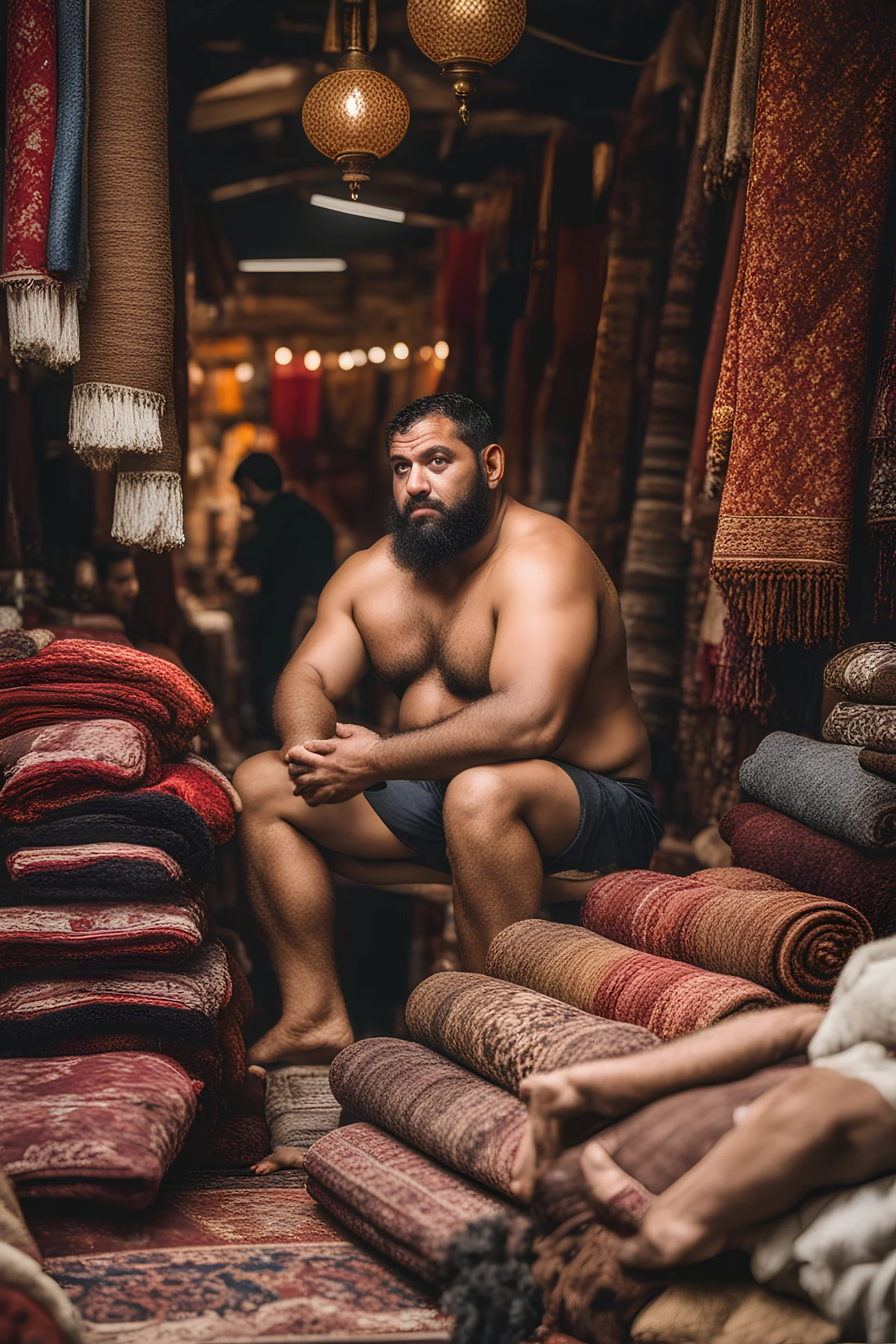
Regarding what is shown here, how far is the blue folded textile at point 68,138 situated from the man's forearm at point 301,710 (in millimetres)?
1182

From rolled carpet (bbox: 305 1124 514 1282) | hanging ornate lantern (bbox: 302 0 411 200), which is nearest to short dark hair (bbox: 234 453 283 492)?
hanging ornate lantern (bbox: 302 0 411 200)

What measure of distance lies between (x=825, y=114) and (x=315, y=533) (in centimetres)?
427

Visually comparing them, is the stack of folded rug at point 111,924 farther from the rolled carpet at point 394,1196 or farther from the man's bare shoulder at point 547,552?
the man's bare shoulder at point 547,552

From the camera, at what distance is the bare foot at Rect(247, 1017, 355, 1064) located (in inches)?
128

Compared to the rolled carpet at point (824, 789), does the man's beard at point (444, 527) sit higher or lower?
higher

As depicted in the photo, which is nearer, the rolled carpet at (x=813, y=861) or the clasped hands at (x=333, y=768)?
the rolled carpet at (x=813, y=861)

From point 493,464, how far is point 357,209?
4.50 metres

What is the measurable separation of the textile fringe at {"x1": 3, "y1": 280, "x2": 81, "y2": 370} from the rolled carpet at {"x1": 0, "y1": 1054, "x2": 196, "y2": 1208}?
147 centimetres

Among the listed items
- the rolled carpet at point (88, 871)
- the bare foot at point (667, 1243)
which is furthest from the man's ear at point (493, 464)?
the bare foot at point (667, 1243)

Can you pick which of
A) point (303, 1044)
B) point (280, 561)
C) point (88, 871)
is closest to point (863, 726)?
point (303, 1044)

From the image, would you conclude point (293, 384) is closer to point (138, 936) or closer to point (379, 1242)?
point (138, 936)

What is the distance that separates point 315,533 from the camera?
22.3 ft

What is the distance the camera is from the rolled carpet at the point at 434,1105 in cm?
214

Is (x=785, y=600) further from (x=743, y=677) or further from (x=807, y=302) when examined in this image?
(x=807, y=302)
